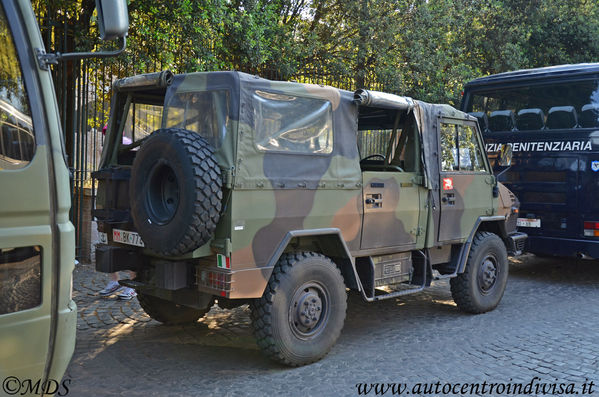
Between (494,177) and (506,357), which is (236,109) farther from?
(494,177)

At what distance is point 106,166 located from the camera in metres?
5.51

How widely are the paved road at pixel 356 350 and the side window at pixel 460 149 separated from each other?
1.74 m

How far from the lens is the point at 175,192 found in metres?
4.57

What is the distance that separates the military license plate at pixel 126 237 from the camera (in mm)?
4801

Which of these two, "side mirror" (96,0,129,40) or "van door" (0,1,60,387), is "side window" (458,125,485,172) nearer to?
"side mirror" (96,0,129,40)

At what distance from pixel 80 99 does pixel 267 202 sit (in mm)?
5545

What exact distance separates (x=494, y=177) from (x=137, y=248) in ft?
14.1

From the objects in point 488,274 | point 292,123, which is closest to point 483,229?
point 488,274

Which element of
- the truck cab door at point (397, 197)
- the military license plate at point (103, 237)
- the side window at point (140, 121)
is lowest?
the military license plate at point (103, 237)

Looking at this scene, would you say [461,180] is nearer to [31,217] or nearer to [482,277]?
[482,277]

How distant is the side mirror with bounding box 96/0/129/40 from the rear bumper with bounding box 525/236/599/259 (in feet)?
24.7

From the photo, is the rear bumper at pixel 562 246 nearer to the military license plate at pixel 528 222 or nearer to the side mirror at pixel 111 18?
the military license plate at pixel 528 222

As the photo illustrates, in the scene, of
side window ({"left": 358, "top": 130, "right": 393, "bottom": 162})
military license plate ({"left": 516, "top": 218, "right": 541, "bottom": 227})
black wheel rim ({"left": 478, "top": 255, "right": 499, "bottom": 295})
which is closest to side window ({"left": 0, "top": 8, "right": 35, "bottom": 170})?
side window ({"left": 358, "top": 130, "right": 393, "bottom": 162})

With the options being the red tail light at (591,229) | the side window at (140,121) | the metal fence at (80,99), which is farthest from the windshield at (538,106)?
the side window at (140,121)
